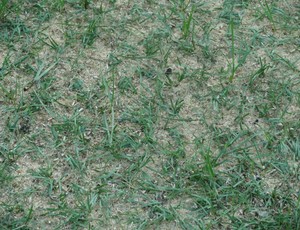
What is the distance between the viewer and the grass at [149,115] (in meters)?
3.45

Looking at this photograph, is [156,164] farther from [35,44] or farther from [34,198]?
[35,44]

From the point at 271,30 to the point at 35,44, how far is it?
1.50m

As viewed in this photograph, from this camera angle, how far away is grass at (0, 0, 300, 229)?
3.45 metres

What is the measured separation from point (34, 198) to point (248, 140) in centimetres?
120

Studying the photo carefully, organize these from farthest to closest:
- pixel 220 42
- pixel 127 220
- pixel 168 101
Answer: pixel 220 42 < pixel 168 101 < pixel 127 220

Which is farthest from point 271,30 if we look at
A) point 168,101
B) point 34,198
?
point 34,198

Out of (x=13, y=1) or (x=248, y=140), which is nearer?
(x=248, y=140)

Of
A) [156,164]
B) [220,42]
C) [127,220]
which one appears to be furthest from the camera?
[220,42]

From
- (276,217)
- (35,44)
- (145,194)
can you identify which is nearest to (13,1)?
(35,44)

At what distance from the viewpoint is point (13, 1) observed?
171 inches

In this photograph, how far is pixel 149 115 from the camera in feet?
12.5

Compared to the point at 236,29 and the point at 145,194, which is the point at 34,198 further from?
the point at 236,29

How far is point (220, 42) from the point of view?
4285 mm

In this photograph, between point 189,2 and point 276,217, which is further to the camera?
point 189,2
